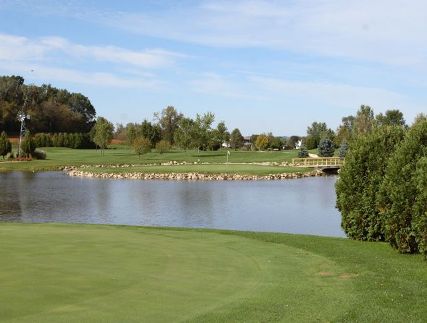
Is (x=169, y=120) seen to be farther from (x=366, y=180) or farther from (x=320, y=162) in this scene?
(x=366, y=180)

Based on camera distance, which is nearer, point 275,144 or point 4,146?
point 4,146

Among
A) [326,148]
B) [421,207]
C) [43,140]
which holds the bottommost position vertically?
[421,207]

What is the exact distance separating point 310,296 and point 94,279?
11.2 feet

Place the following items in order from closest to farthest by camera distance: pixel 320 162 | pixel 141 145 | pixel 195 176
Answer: pixel 195 176
pixel 320 162
pixel 141 145

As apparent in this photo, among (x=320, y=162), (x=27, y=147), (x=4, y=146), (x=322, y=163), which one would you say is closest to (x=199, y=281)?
(x=322, y=163)

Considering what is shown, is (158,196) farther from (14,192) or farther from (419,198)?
(419,198)

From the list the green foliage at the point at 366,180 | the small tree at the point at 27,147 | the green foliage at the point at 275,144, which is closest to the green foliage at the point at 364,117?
the green foliage at the point at 275,144

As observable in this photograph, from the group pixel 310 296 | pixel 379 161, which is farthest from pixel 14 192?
pixel 310 296

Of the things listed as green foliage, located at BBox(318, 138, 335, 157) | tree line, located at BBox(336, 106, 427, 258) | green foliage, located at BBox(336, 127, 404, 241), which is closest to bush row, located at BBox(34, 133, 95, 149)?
green foliage, located at BBox(318, 138, 335, 157)

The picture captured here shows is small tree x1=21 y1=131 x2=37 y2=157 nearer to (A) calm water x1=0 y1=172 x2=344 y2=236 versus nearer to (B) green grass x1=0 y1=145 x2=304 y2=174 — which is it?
(B) green grass x1=0 y1=145 x2=304 y2=174

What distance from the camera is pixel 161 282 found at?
853 centimetres

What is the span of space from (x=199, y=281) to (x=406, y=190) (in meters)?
5.64

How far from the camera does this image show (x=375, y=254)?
1209 cm

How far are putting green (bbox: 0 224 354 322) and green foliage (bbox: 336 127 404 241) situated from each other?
302cm
